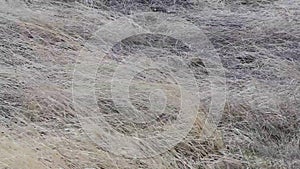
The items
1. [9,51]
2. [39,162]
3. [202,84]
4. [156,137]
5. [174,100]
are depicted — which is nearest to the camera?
[39,162]

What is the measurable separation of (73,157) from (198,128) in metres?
0.51

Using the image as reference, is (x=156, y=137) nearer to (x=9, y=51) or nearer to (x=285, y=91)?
(x=285, y=91)

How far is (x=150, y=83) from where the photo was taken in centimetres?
244

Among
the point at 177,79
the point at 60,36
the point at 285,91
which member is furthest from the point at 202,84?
the point at 60,36

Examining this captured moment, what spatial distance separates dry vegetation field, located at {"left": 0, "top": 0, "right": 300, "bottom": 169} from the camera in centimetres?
200

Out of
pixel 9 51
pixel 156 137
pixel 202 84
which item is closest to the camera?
pixel 156 137

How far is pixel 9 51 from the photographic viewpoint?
270 cm

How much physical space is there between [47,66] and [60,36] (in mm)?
323

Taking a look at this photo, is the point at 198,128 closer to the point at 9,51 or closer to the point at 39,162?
the point at 39,162

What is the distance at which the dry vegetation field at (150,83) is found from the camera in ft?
6.56

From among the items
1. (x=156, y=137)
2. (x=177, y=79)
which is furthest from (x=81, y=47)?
(x=156, y=137)

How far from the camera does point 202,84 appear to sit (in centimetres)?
247

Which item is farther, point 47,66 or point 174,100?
point 47,66

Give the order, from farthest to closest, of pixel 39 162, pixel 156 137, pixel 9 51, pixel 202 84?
A: pixel 9 51 → pixel 202 84 → pixel 156 137 → pixel 39 162
